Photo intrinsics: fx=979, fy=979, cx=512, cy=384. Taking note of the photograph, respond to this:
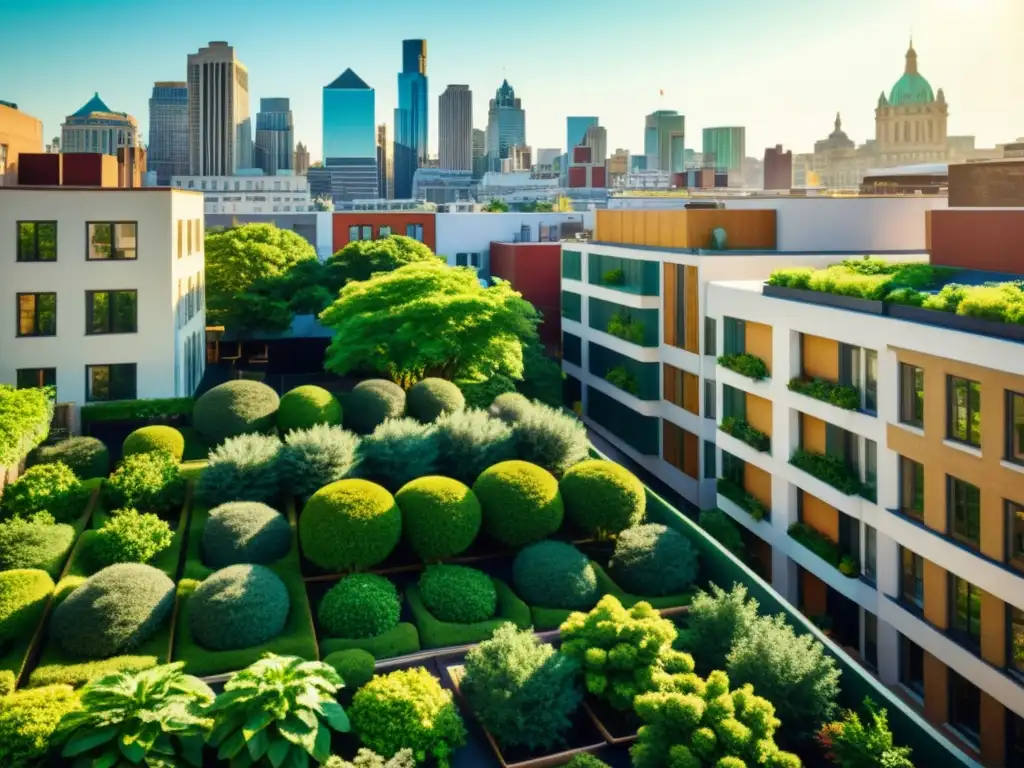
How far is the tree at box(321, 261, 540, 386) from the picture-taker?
1699 inches

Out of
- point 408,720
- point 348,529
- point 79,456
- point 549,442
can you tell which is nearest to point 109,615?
point 348,529

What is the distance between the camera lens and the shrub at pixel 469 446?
103 feet

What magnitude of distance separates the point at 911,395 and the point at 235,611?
18406 mm

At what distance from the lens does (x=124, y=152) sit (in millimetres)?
51375

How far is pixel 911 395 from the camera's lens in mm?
26422

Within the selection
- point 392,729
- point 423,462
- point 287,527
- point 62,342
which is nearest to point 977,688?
point 392,729

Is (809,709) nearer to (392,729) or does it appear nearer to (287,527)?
(392,729)

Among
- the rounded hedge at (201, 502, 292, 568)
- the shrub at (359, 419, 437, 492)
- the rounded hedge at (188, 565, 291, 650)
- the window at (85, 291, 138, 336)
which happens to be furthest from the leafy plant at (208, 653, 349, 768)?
the window at (85, 291, 138, 336)

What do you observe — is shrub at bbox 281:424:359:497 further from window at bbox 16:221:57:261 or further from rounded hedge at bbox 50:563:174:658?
window at bbox 16:221:57:261

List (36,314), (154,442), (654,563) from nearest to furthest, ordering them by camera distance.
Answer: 1. (654,563)
2. (154,442)
3. (36,314)

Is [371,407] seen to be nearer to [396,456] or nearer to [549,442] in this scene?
[396,456]

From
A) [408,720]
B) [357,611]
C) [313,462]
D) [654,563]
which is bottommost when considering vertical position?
[408,720]

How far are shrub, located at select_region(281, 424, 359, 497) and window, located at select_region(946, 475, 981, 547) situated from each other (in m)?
16.9

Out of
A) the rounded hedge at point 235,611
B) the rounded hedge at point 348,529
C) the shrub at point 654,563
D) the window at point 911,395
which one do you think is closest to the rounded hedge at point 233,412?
the rounded hedge at point 348,529
